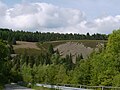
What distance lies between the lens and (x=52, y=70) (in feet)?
261

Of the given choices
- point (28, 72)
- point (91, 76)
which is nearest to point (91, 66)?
point (91, 76)

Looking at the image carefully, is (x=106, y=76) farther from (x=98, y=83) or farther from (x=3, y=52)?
(x=3, y=52)

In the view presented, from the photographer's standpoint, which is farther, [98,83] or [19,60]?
[19,60]

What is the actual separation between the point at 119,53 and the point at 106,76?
13.4ft

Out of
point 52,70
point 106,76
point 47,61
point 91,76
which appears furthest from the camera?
point 47,61

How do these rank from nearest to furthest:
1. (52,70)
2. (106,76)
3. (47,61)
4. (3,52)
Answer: (106,76), (3,52), (52,70), (47,61)

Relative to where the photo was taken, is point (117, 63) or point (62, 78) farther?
point (62, 78)

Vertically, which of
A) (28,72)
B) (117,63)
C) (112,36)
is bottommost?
(28,72)

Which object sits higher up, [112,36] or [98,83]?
[112,36]

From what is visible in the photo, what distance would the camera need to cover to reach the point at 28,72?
11019 centimetres

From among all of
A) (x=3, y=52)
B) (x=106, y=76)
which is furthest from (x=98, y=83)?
(x=3, y=52)

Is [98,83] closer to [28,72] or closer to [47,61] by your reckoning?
[28,72]

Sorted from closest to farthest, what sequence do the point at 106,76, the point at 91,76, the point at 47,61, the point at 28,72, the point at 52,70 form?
the point at 106,76, the point at 91,76, the point at 52,70, the point at 28,72, the point at 47,61

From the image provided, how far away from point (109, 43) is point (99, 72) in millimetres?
4753
